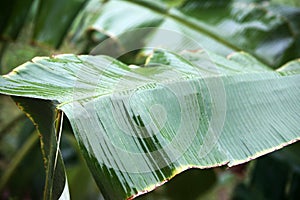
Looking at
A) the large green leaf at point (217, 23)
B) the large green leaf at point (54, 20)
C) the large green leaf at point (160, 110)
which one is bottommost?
the large green leaf at point (160, 110)

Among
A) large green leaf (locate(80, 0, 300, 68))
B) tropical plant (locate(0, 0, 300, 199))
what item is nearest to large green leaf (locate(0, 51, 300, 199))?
tropical plant (locate(0, 0, 300, 199))

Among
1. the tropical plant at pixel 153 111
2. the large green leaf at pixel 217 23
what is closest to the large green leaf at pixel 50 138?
the tropical plant at pixel 153 111

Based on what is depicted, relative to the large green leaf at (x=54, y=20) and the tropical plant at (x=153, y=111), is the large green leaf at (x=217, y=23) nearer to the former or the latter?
the large green leaf at (x=54, y=20)

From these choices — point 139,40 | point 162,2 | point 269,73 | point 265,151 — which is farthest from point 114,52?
point 265,151

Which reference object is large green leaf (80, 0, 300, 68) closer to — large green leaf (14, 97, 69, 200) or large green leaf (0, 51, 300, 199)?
large green leaf (0, 51, 300, 199)

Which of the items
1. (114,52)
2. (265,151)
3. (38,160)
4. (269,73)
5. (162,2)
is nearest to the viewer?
(265,151)

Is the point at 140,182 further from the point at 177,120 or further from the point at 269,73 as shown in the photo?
the point at 269,73

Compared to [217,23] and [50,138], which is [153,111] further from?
[217,23]

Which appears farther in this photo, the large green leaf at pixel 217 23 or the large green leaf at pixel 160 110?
the large green leaf at pixel 217 23
